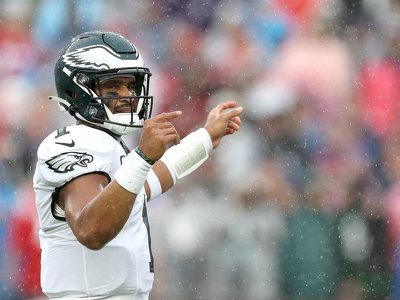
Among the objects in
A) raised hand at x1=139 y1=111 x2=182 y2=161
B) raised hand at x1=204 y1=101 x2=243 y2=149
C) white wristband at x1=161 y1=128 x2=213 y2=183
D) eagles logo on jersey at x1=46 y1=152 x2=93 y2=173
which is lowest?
white wristband at x1=161 y1=128 x2=213 y2=183

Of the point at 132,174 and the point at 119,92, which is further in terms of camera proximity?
the point at 119,92

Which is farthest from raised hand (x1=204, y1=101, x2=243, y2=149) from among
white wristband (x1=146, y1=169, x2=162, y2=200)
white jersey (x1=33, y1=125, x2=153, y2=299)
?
white jersey (x1=33, y1=125, x2=153, y2=299)

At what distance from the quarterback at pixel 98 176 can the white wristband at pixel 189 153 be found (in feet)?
1.32

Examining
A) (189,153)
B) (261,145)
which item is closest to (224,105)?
(189,153)

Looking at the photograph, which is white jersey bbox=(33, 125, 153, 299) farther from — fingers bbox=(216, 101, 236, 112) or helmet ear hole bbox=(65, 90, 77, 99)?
fingers bbox=(216, 101, 236, 112)

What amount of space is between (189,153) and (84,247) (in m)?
0.79

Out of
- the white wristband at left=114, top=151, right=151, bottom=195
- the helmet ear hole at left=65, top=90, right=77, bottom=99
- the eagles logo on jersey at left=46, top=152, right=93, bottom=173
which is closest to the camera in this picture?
the white wristband at left=114, top=151, right=151, bottom=195

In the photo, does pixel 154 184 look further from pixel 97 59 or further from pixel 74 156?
pixel 74 156

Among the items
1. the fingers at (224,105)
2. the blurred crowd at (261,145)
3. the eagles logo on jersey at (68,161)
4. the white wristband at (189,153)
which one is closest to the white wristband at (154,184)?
the white wristband at (189,153)

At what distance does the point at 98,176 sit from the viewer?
303cm

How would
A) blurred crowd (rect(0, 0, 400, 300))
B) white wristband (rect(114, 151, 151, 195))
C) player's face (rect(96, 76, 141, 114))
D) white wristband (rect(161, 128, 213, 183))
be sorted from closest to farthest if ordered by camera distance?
white wristband (rect(114, 151, 151, 195))
player's face (rect(96, 76, 141, 114))
white wristband (rect(161, 128, 213, 183))
blurred crowd (rect(0, 0, 400, 300))

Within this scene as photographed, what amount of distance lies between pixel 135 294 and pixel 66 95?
0.76 m

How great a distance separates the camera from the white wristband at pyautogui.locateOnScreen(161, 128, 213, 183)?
372 cm

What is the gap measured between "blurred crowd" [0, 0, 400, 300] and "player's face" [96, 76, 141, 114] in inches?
95.9
